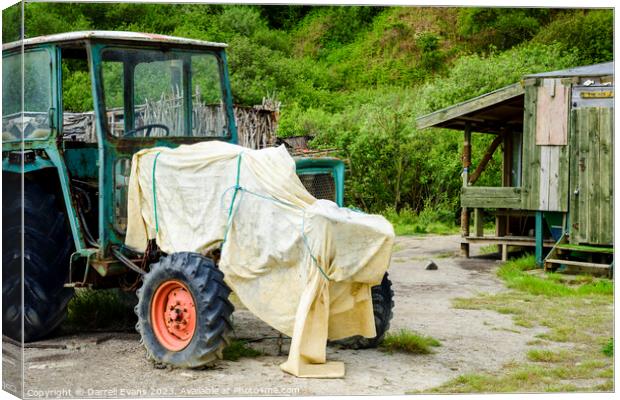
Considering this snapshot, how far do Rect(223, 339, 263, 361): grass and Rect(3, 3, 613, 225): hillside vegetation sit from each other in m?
2.03

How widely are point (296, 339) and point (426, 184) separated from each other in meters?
4.90

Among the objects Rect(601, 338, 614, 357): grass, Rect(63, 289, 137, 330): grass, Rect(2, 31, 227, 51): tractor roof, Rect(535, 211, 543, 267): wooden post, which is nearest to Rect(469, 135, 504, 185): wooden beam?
Rect(535, 211, 543, 267): wooden post

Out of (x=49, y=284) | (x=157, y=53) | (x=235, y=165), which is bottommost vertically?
(x=49, y=284)

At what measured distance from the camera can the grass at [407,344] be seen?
22.8ft

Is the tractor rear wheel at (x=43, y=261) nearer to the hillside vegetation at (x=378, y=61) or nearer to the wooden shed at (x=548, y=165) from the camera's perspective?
the hillside vegetation at (x=378, y=61)

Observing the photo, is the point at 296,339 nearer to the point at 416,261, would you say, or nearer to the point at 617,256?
the point at 617,256

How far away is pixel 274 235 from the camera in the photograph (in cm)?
614

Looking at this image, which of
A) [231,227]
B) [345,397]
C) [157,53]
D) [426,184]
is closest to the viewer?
[345,397]

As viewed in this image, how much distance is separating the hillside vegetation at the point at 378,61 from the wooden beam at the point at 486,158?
0.28 m

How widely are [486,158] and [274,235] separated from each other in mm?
7808

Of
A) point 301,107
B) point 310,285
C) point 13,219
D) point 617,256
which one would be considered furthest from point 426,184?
point 13,219

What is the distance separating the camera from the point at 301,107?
10992 millimetres

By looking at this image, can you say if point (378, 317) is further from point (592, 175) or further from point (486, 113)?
point (486, 113)

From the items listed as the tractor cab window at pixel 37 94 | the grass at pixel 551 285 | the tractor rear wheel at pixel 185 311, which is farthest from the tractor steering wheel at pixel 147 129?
the grass at pixel 551 285
